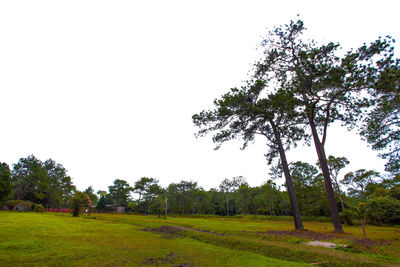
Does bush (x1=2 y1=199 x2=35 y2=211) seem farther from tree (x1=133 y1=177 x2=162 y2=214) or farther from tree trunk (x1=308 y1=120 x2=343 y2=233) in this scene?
tree trunk (x1=308 y1=120 x2=343 y2=233)

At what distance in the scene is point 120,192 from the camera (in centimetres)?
8281

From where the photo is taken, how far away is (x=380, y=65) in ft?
38.5

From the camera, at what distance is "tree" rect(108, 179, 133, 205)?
271ft

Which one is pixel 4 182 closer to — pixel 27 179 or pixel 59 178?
pixel 27 179

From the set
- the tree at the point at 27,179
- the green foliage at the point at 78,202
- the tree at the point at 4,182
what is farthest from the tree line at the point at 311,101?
the tree at the point at 27,179

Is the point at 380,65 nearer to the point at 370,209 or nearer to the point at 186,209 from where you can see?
the point at 370,209

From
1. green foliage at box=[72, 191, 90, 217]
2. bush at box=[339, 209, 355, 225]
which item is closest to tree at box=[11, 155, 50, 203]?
green foliage at box=[72, 191, 90, 217]

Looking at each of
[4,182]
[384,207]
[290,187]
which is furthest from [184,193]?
[290,187]

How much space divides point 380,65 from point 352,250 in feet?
35.7

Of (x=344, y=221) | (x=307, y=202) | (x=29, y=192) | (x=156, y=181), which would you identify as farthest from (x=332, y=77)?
(x=29, y=192)

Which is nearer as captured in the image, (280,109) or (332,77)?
(332,77)

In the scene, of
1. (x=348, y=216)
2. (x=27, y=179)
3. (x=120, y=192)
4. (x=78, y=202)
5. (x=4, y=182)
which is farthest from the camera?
(x=120, y=192)

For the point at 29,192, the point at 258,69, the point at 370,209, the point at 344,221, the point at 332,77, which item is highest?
the point at 258,69

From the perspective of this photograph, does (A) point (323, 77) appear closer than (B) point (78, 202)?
Yes
